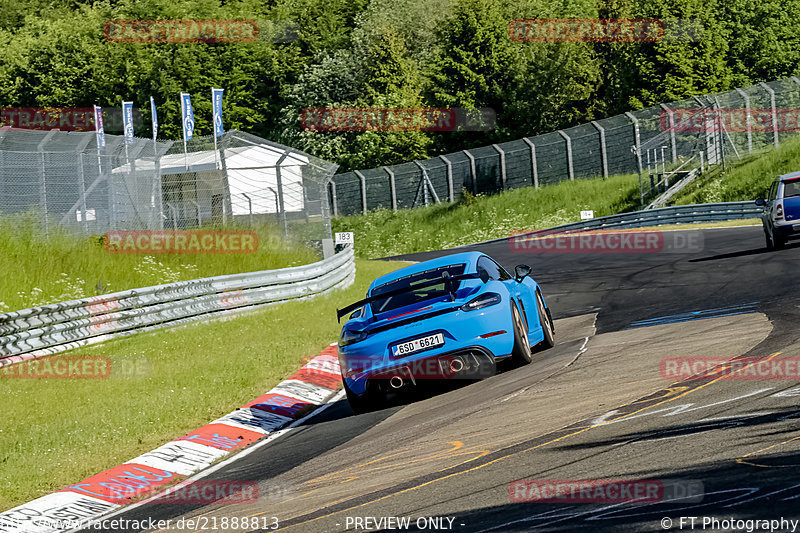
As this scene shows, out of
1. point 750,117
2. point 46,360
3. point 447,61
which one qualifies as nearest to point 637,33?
point 447,61

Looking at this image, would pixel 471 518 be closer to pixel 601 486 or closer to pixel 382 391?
pixel 601 486

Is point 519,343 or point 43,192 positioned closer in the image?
point 519,343

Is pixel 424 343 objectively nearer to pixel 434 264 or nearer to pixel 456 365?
pixel 456 365

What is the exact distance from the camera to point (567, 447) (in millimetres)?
5805

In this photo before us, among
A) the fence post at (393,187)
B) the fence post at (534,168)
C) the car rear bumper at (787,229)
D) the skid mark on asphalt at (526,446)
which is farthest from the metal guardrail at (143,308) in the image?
the fence post at (393,187)

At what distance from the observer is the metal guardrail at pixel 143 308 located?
13.9 m

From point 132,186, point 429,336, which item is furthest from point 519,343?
point 132,186

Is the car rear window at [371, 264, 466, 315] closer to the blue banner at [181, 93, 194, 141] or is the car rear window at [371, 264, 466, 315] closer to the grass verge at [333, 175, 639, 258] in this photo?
the grass verge at [333, 175, 639, 258]

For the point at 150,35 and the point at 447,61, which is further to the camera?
the point at 150,35

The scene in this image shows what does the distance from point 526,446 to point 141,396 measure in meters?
6.58

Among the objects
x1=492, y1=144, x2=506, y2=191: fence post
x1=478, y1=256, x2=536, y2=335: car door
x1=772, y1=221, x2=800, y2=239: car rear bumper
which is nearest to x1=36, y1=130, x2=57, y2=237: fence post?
x1=478, y1=256, x2=536, y2=335: car door

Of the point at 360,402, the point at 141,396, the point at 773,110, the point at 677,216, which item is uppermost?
the point at 773,110

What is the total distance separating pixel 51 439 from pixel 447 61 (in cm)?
6124

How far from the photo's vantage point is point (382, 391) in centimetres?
952
